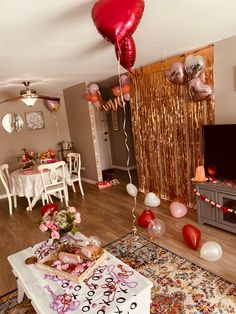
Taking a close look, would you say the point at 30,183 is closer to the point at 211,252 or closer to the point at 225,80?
the point at 211,252

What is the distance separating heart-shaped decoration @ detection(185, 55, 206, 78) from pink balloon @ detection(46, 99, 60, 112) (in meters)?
3.63

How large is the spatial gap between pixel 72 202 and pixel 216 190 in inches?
108

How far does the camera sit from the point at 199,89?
9.92 ft

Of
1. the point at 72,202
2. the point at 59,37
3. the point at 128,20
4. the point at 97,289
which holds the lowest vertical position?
the point at 72,202

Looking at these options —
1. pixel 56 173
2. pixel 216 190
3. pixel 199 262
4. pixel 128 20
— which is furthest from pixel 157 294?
pixel 56 173

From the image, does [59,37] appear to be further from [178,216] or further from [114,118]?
[114,118]

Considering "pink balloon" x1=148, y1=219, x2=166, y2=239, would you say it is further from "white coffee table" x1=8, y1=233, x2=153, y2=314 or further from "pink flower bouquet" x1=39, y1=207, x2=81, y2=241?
"pink flower bouquet" x1=39, y1=207, x2=81, y2=241

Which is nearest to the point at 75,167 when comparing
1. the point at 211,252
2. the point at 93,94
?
the point at 93,94

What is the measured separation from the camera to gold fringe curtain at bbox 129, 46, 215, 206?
133 inches

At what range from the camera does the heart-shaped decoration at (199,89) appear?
3.00 m

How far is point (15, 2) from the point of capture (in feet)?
5.12

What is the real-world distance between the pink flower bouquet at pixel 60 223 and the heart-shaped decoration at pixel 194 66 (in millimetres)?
2268

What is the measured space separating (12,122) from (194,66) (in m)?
Result: 4.32

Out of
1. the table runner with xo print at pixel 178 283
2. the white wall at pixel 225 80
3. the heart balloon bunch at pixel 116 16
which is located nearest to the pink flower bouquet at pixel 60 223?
the table runner with xo print at pixel 178 283
